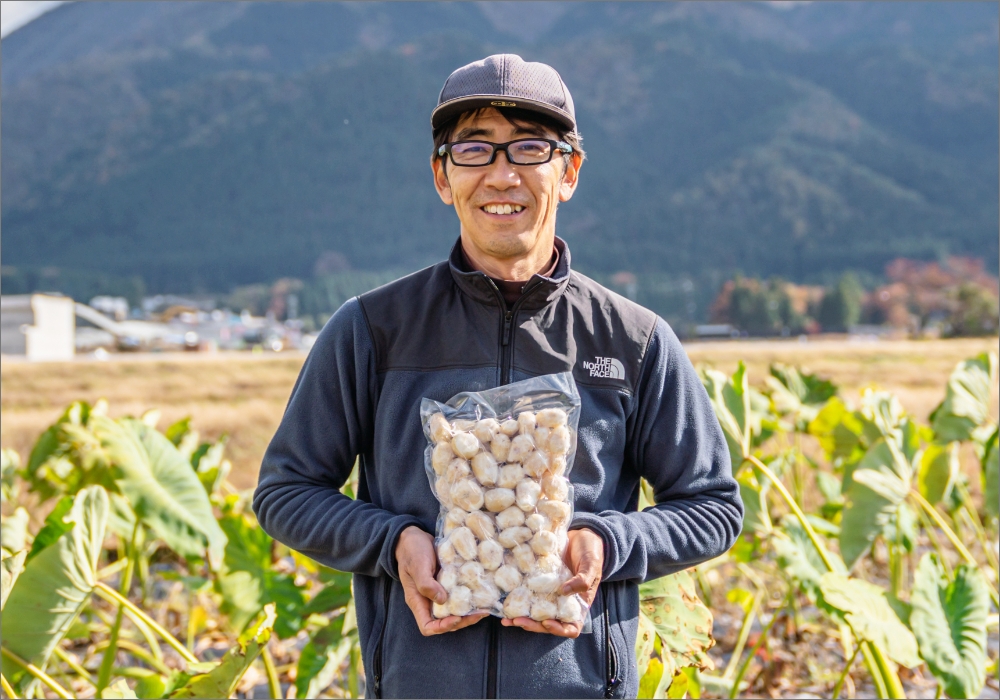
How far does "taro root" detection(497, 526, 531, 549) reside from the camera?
1.22 m

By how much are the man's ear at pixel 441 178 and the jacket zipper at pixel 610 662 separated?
2.20 ft

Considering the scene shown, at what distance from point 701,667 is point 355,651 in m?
1.09

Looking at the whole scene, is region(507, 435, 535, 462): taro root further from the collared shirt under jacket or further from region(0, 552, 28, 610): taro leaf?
region(0, 552, 28, 610): taro leaf

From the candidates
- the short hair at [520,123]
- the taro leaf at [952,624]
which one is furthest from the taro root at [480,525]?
the taro leaf at [952,624]

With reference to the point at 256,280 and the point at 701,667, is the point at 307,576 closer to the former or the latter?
the point at 701,667

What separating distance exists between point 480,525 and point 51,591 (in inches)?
49.1

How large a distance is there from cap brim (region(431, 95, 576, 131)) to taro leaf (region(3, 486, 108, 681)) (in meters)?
1.27

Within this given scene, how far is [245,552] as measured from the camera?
2764mm

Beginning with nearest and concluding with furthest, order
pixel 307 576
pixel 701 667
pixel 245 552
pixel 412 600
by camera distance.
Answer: pixel 412 600, pixel 701 667, pixel 245 552, pixel 307 576

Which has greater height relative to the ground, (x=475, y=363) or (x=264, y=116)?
(x=264, y=116)

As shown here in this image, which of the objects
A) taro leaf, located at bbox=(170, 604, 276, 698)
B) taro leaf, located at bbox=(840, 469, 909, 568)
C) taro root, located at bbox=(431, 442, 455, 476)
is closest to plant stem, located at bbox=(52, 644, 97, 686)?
taro leaf, located at bbox=(170, 604, 276, 698)

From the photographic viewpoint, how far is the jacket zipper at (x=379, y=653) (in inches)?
51.8

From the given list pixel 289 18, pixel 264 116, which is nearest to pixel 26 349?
pixel 264 116

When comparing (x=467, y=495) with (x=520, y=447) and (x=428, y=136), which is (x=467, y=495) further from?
(x=428, y=136)
